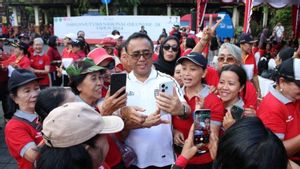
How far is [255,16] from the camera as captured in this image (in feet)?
84.1

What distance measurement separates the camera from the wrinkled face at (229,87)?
256 centimetres

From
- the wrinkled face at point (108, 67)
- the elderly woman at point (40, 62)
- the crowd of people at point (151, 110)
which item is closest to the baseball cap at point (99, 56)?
the wrinkled face at point (108, 67)

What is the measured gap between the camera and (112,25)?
60.9ft

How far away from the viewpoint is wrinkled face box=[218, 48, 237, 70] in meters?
3.31

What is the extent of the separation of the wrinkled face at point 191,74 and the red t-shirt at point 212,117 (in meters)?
0.10

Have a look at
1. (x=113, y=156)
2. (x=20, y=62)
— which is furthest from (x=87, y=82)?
(x=20, y=62)

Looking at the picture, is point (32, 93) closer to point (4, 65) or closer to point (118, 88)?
point (118, 88)

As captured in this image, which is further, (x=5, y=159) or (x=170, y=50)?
(x=5, y=159)

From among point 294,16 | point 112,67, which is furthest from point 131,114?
point 294,16

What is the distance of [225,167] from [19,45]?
17.4ft

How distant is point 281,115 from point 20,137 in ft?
5.93

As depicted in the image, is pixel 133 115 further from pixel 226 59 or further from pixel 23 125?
pixel 226 59

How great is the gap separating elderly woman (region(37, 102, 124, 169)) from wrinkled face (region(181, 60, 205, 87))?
43.6 inches

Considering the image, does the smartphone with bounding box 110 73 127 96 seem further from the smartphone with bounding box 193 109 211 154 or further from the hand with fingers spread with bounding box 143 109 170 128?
the smartphone with bounding box 193 109 211 154
